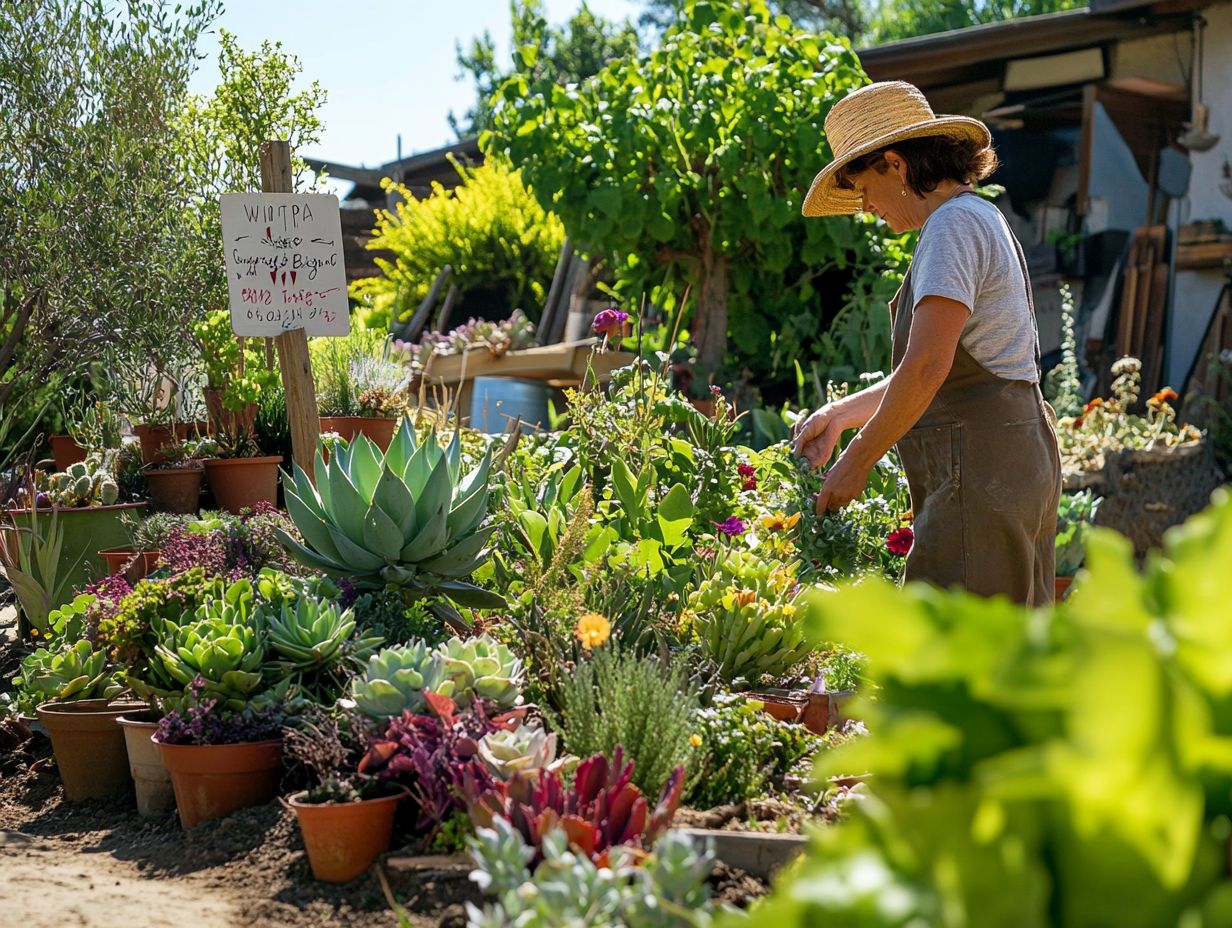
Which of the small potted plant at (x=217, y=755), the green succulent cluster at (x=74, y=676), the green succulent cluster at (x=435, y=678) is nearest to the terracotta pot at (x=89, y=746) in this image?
the green succulent cluster at (x=74, y=676)

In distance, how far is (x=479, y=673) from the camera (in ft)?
9.84

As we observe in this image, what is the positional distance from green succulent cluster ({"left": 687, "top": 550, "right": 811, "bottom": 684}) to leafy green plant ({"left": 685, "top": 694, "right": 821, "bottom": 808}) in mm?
577

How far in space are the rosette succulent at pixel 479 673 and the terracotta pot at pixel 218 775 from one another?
50 cm

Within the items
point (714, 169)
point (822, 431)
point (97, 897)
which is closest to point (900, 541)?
point (822, 431)

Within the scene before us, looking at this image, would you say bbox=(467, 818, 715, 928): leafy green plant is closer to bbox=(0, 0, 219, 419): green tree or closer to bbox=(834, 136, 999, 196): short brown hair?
bbox=(834, 136, 999, 196): short brown hair

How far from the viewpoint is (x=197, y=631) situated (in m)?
3.29

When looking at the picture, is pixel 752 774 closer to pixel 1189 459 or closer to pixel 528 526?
pixel 528 526

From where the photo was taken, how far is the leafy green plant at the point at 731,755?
283cm

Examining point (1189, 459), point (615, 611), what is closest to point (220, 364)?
point (615, 611)

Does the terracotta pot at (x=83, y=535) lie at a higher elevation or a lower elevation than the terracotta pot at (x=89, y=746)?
higher

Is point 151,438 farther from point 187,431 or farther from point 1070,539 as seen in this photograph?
point 1070,539

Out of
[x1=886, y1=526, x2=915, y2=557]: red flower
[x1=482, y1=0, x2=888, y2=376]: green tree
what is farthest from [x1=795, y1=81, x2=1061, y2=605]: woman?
[x1=482, y1=0, x2=888, y2=376]: green tree

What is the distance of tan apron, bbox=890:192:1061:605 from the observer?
3.39 metres

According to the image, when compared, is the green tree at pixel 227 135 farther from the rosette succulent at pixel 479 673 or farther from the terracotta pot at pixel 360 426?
the rosette succulent at pixel 479 673
